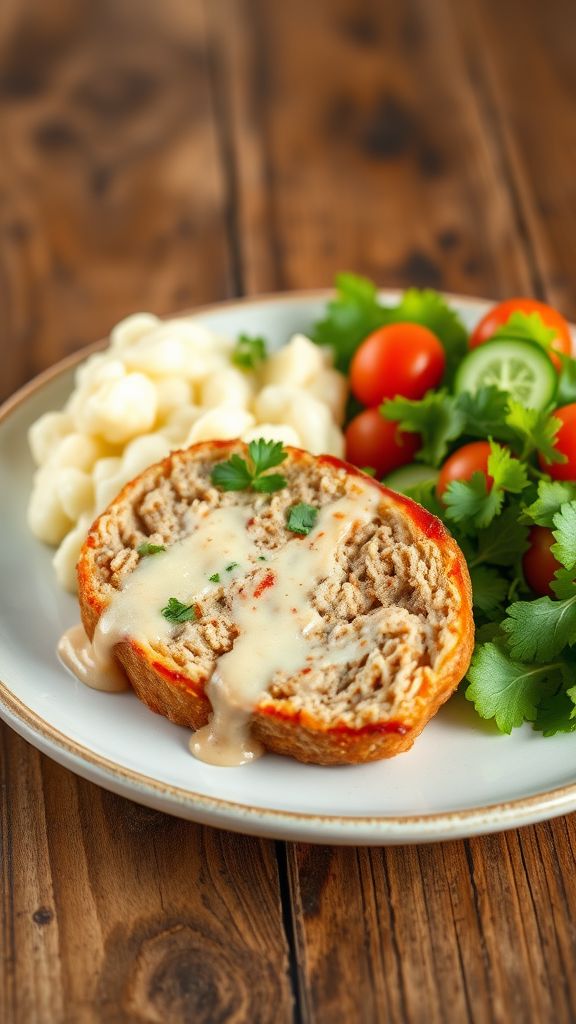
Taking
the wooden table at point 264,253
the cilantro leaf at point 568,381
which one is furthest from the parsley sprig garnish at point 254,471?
the cilantro leaf at point 568,381

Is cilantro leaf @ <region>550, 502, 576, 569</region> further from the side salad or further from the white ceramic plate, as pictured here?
the white ceramic plate

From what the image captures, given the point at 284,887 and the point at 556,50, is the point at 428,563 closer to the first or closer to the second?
the point at 284,887

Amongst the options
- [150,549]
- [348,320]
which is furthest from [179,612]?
[348,320]

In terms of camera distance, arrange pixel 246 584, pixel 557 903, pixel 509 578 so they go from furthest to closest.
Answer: pixel 509 578 < pixel 246 584 < pixel 557 903

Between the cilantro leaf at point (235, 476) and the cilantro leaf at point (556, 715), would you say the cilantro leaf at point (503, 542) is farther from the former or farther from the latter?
the cilantro leaf at point (235, 476)

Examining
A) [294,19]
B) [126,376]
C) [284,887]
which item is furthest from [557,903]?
[294,19]

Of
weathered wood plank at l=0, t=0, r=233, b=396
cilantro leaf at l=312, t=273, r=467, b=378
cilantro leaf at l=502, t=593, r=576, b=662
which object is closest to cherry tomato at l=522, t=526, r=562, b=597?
cilantro leaf at l=502, t=593, r=576, b=662
